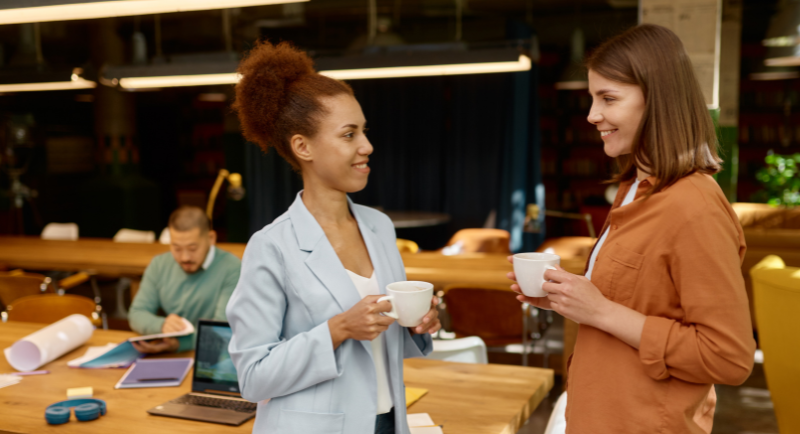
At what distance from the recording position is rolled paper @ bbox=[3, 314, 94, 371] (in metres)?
2.38

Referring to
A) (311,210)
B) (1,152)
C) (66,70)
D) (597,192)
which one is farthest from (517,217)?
(1,152)

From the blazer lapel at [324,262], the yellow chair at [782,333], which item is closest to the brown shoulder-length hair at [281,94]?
the blazer lapel at [324,262]

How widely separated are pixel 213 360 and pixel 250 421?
1.07 feet

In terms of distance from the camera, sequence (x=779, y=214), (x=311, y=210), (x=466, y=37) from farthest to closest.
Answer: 1. (x=466, y=37)
2. (x=779, y=214)
3. (x=311, y=210)

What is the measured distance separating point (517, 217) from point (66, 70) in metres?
5.35

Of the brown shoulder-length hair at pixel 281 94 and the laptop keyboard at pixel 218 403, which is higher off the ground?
the brown shoulder-length hair at pixel 281 94

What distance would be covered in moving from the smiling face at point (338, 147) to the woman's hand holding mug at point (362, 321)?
0.97ft

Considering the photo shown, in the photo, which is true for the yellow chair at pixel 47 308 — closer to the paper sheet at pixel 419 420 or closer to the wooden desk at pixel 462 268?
the wooden desk at pixel 462 268

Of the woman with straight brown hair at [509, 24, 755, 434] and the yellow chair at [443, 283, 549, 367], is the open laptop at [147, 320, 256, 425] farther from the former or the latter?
the yellow chair at [443, 283, 549, 367]

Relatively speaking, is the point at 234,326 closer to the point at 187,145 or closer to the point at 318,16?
the point at 318,16

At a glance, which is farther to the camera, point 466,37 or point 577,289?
point 466,37

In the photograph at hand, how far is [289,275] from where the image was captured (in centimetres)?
129

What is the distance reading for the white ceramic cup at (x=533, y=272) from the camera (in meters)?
1.22

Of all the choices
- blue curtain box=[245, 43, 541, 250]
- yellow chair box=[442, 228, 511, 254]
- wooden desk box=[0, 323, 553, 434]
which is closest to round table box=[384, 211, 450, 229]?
blue curtain box=[245, 43, 541, 250]
